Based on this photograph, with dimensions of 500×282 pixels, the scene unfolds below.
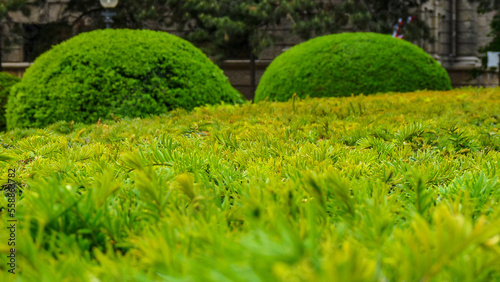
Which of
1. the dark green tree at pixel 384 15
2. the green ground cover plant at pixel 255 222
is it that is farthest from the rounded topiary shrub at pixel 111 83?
the dark green tree at pixel 384 15

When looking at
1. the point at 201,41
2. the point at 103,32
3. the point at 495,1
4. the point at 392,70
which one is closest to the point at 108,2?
the point at 201,41

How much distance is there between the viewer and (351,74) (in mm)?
10672

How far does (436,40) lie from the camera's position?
67.3 feet

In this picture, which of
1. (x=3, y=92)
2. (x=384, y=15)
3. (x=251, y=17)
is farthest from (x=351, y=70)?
(x=384, y=15)

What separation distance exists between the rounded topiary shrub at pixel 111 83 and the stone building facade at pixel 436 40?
12834mm

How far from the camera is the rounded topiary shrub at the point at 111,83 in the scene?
25.5 ft

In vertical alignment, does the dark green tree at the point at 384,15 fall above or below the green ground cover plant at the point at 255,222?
below

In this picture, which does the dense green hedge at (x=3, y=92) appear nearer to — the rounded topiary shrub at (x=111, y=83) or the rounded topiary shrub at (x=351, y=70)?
the rounded topiary shrub at (x=111, y=83)

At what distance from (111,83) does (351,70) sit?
4.99 meters

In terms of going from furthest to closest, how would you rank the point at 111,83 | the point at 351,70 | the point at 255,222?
1. the point at 351,70
2. the point at 111,83
3. the point at 255,222

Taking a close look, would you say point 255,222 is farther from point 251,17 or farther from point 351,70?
Answer: point 251,17

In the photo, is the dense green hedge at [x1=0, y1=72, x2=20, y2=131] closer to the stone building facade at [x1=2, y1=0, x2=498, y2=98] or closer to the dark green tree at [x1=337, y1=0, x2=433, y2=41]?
the stone building facade at [x1=2, y1=0, x2=498, y2=98]

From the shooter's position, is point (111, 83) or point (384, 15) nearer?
point (111, 83)

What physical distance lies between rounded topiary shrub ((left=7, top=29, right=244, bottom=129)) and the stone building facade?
12.8 metres
